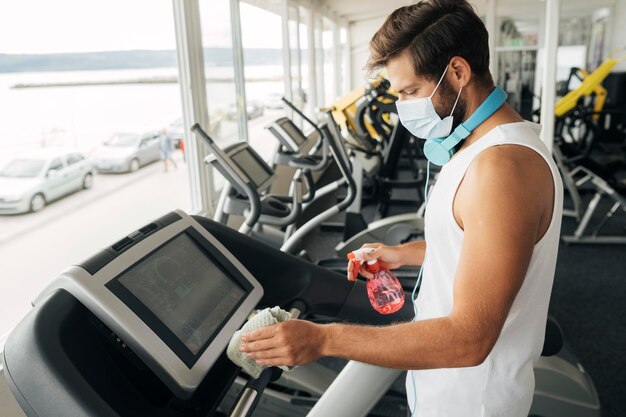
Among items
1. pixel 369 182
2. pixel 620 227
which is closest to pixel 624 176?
pixel 620 227

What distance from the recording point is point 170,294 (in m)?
1.03

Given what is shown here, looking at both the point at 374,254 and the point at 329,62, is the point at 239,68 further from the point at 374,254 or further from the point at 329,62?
the point at 329,62

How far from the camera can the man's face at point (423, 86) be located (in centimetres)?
101

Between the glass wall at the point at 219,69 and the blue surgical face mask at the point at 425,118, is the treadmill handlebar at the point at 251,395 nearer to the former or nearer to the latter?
the blue surgical face mask at the point at 425,118

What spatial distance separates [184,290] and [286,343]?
11.8 inches

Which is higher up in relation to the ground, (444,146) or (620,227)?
(444,146)

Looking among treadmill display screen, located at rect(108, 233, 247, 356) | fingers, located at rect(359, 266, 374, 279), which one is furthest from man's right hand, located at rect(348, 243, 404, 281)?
treadmill display screen, located at rect(108, 233, 247, 356)

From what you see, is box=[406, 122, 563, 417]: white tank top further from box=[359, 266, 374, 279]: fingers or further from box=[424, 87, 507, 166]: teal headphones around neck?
box=[359, 266, 374, 279]: fingers

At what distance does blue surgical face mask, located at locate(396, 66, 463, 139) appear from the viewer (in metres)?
1.05

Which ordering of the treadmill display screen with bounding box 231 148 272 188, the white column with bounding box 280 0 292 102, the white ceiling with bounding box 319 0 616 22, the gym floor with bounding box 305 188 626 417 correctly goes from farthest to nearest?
the white ceiling with bounding box 319 0 616 22 < the white column with bounding box 280 0 292 102 < the treadmill display screen with bounding box 231 148 272 188 < the gym floor with bounding box 305 188 626 417

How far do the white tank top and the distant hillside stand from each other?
1.64 metres

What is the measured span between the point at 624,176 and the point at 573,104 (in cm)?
170

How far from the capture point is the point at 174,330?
3.24 feet

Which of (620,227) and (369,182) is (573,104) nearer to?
(620,227)
